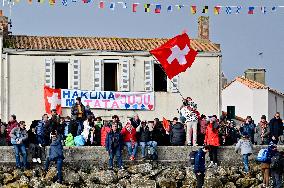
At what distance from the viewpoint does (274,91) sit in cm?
5809

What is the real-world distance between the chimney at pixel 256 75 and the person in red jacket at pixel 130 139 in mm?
29552

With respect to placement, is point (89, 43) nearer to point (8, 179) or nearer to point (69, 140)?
point (69, 140)

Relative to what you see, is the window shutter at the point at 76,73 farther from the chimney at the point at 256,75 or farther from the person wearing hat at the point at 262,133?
the chimney at the point at 256,75

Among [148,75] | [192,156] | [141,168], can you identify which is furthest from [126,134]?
[148,75]

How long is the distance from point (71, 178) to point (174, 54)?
817 centimetres

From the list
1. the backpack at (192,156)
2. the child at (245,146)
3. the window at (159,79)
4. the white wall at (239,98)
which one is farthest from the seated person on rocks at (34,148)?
the white wall at (239,98)

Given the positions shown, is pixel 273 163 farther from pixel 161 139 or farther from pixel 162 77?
pixel 162 77

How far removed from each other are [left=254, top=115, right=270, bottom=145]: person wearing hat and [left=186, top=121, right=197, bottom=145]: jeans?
2856 mm

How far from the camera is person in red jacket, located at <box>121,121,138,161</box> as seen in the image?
106 feet

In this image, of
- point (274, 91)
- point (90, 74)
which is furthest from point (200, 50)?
point (274, 91)

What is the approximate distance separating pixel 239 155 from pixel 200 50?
9.77 meters

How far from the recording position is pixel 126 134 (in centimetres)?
3231

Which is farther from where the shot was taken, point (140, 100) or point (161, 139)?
point (140, 100)

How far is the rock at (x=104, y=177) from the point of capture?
31.9m
